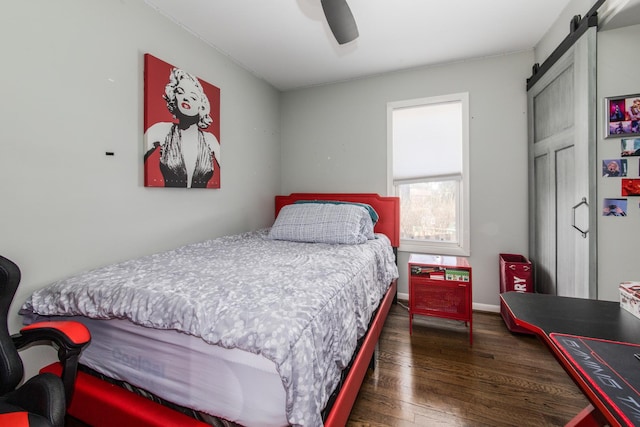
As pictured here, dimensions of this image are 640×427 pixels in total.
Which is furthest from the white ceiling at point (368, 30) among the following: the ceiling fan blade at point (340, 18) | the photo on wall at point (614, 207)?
the photo on wall at point (614, 207)

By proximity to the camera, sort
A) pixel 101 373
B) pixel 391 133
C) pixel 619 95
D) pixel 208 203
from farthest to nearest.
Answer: pixel 391 133
pixel 208 203
pixel 619 95
pixel 101 373

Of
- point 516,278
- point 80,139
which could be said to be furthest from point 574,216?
point 80,139

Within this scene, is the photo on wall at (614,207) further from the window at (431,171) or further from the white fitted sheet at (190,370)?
the white fitted sheet at (190,370)

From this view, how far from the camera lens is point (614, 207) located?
162 cm

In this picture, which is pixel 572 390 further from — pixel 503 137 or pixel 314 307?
pixel 503 137

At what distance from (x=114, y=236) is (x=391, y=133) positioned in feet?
8.66

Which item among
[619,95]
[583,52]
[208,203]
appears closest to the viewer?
[619,95]

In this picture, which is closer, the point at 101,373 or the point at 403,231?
the point at 101,373

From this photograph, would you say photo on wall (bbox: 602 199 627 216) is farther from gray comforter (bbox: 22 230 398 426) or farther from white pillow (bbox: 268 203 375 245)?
white pillow (bbox: 268 203 375 245)

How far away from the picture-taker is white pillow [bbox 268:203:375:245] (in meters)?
2.34

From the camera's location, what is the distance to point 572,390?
164 centimetres

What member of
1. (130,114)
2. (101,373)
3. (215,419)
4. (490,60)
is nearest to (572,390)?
(215,419)

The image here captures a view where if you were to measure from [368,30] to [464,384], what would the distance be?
2.61m

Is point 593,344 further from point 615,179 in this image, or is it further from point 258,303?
point 615,179
